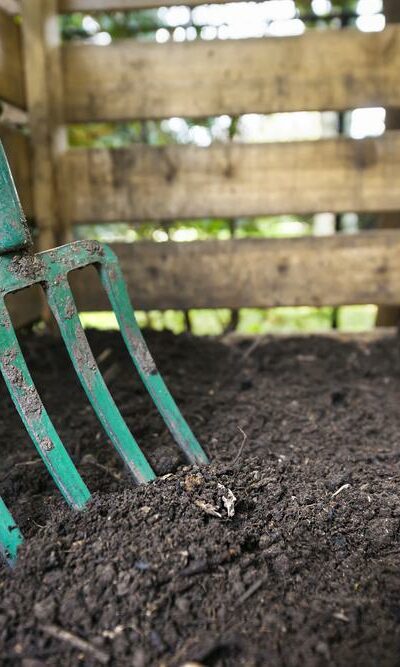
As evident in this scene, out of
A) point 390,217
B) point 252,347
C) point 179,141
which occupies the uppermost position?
point 179,141

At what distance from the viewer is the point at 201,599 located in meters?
1.09

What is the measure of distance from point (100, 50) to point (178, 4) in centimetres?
32

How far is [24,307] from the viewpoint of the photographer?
90.7 inches

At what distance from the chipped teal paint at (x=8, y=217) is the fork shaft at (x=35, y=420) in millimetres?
132

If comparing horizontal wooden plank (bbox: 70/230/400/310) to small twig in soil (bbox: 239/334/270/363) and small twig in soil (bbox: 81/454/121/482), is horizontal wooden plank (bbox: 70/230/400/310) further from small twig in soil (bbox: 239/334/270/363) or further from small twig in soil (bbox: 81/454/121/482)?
small twig in soil (bbox: 81/454/121/482)

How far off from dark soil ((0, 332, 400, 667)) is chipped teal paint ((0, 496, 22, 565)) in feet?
0.09

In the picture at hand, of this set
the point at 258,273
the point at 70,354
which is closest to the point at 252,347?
the point at 258,273

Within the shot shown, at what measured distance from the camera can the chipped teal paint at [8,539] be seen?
1.19 meters

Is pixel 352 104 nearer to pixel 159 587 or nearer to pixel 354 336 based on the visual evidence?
pixel 354 336

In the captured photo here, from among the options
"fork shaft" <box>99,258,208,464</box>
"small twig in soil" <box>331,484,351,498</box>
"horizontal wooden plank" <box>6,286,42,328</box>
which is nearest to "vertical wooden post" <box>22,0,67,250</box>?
"horizontal wooden plank" <box>6,286,42,328</box>

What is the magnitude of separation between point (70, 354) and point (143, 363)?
0.73 ft

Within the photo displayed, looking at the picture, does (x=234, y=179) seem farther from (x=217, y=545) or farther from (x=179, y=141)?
(x=217, y=545)

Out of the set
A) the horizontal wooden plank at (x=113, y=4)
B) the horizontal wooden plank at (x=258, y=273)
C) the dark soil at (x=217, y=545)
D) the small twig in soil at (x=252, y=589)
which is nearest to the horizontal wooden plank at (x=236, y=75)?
the horizontal wooden plank at (x=113, y=4)

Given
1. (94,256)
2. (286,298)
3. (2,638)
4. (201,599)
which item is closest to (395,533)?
(201,599)
